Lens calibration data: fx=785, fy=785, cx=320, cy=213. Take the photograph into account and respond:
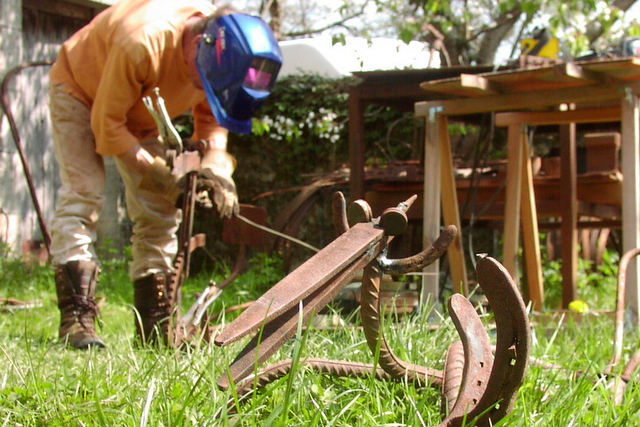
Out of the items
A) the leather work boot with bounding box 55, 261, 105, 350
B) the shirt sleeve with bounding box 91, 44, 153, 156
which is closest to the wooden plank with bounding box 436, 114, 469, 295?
the shirt sleeve with bounding box 91, 44, 153, 156

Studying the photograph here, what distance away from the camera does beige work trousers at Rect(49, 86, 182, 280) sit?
3.20 meters

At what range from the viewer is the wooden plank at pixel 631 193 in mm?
3066

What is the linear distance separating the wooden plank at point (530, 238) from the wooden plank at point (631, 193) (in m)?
0.66

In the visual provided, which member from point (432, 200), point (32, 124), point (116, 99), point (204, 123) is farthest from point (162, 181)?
point (32, 124)

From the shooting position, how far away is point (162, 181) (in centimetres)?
303

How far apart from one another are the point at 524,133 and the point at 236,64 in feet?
5.19

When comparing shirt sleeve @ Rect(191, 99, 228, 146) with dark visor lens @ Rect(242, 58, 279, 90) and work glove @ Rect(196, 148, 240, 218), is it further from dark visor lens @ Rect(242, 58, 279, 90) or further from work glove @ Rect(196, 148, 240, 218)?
dark visor lens @ Rect(242, 58, 279, 90)

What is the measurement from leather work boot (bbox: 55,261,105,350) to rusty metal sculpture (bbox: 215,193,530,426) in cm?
178

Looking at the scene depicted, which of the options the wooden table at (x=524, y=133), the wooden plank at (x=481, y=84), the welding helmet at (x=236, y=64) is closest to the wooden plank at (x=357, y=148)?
the wooden table at (x=524, y=133)

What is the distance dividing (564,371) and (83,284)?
195 centimetres

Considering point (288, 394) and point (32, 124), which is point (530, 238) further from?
point (32, 124)

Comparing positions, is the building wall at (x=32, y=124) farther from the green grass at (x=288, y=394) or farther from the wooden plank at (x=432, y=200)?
the green grass at (x=288, y=394)

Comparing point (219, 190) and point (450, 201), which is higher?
point (219, 190)

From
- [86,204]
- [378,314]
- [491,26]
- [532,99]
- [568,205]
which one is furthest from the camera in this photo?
[491,26]
